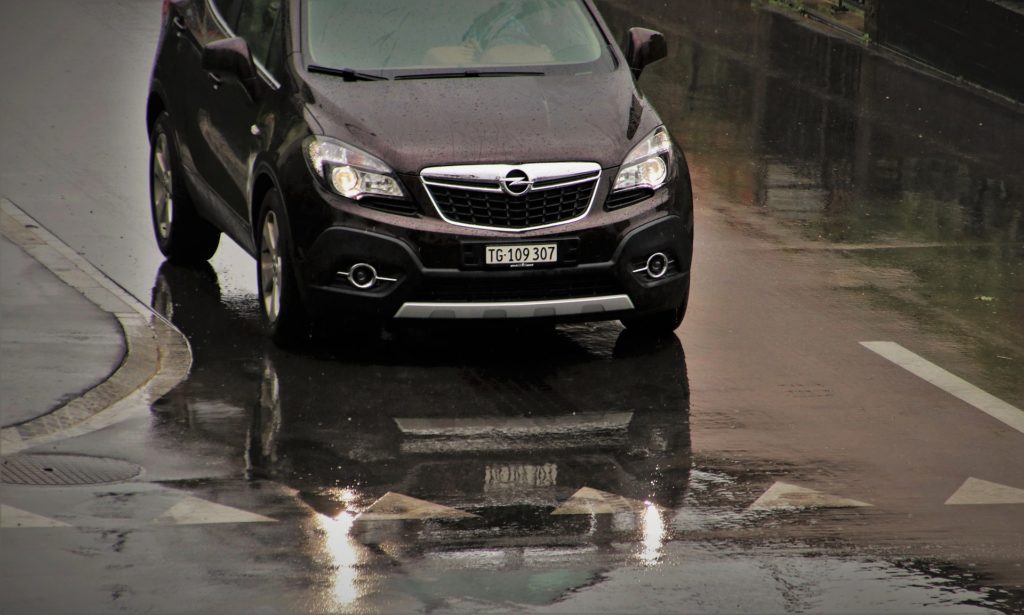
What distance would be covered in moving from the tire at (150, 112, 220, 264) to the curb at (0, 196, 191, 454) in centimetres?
62

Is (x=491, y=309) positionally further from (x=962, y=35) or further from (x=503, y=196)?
(x=962, y=35)

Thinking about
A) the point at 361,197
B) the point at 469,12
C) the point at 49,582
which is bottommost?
the point at 49,582

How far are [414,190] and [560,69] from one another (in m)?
1.39

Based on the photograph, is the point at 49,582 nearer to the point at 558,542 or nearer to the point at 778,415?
the point at 558,542

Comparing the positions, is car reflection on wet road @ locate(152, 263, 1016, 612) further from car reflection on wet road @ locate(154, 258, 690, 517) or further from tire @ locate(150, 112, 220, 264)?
tire @ locate(150, 112, 220, 264)

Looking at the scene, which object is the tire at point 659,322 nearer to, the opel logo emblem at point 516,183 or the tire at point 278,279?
the opel logo emblem at point 516,183

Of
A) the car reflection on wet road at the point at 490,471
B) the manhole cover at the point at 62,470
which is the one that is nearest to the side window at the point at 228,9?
the car reflection on wet road at the point at 490,471

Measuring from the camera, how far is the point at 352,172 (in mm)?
9992

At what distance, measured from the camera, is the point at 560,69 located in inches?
429

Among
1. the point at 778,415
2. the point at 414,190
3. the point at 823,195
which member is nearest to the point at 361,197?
the point at 414,190

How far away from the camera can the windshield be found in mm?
10789

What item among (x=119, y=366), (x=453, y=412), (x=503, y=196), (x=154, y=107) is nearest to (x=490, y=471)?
(x=453, y=412)

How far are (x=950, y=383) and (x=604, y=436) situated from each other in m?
1.95

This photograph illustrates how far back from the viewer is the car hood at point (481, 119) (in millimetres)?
10016
